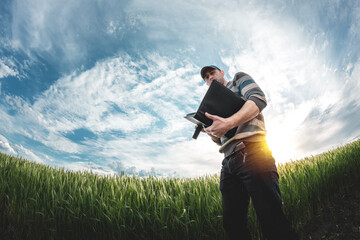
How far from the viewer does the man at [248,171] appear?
4.40ft

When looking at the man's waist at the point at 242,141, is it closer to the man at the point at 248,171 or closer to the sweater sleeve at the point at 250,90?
the man at the point at 248,171

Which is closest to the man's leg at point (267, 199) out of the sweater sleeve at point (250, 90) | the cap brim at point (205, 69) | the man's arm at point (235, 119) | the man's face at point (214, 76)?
the man's arm at point (235, 119)

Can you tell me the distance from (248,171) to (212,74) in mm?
1051

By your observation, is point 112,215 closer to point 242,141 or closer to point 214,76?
point 242,141

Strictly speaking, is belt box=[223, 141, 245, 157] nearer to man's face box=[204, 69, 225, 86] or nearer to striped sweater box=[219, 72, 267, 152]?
striped sweater box=[219, 72, 267, 152]

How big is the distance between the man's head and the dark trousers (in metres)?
0.79

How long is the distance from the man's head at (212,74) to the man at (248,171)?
0.73 feet

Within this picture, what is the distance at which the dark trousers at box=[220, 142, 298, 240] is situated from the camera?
52.6 inches

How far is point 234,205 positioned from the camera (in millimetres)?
1598

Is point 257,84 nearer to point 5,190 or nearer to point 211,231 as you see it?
point 211,231

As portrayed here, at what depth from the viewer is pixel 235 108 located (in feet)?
5.16

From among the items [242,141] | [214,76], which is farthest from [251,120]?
[214,76]

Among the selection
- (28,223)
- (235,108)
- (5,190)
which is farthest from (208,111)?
(5,190)

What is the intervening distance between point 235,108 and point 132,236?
6.06 ft
